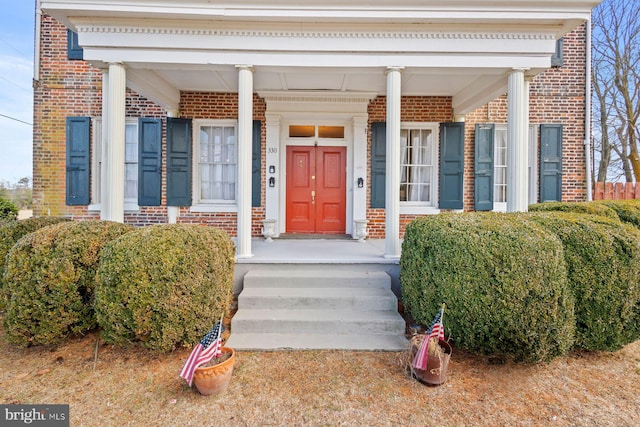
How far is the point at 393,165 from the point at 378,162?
2240 millimetres

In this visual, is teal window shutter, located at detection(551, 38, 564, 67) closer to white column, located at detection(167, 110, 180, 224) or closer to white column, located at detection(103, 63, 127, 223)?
white column, located at detection(167, 110, 180, 224)

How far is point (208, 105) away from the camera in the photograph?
271 inches

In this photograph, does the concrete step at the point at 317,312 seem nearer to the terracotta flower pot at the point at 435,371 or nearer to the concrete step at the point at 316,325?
the concrete step at the point at 316,325

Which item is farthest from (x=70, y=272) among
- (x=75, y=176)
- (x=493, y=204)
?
(x=493, y=204)

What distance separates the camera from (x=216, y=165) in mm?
7062

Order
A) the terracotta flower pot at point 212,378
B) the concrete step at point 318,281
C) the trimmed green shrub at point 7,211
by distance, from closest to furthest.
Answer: the terracotta flower pot at point 212,378, the concrete step at point 318,281, the trimmed green shrub at point 7,211

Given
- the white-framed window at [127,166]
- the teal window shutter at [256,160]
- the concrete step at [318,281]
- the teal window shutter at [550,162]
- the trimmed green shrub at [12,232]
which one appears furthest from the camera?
the teal window shutter at [550,162]

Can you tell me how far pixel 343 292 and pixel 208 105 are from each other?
504cm

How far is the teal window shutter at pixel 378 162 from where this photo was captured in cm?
687

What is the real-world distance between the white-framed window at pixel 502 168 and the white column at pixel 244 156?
5400 millimetres

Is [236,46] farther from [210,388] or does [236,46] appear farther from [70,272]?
[210,388]

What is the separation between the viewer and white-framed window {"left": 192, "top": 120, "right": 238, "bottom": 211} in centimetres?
700

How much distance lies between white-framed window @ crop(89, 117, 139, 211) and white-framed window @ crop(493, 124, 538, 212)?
7.75 metres

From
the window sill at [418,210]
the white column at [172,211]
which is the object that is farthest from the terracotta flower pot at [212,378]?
the window sill at [418,210]
